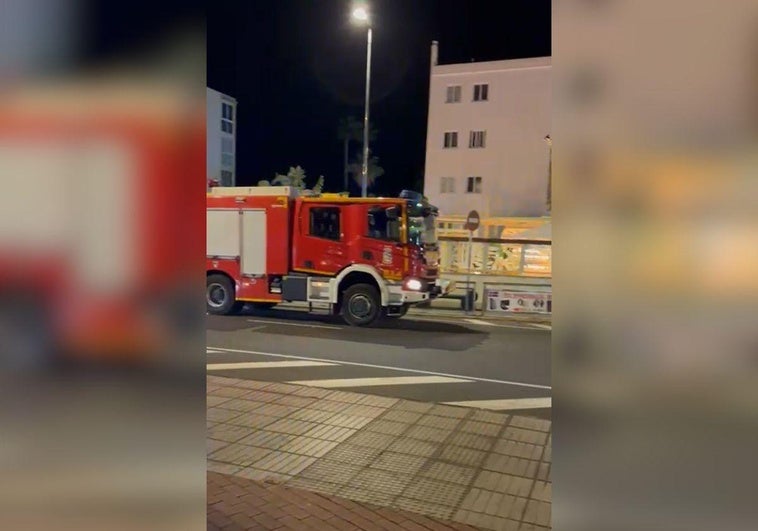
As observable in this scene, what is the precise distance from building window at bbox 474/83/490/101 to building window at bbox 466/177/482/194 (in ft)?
12.9

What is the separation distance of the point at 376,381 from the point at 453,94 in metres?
27.3

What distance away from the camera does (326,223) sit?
13.5m

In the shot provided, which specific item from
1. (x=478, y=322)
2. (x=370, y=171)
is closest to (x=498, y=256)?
(x=478, y=322)

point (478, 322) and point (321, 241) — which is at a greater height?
point (321, 241)

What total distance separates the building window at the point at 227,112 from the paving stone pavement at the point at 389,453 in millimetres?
46500

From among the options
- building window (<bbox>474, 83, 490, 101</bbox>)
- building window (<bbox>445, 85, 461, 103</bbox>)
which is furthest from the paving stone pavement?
building window (<bbox>445, 85, 461, 103</bbox>)

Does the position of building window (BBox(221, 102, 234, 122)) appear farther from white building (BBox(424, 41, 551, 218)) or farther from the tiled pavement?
the tiled pavement

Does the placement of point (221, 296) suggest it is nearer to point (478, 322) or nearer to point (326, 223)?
point (326, 223)

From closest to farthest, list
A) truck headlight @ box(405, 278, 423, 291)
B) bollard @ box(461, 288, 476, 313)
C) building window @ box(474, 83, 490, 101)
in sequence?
truck headlight @ box(405, 278, 423, 291)
bollard @ box(461, 288, 476, 313)
building window @ box(474, 83, 490, 101)

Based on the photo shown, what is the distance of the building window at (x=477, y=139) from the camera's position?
32.3 meters

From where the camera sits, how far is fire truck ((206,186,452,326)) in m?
13.0
